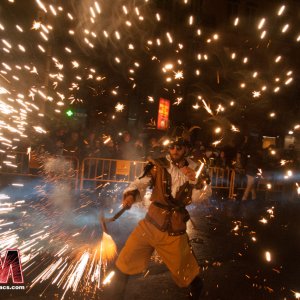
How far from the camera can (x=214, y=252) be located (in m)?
5.13

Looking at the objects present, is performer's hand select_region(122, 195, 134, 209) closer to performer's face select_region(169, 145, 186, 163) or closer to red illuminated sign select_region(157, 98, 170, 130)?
performer's face select_region(169, 145, 186, 163)

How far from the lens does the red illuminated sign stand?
563 inches

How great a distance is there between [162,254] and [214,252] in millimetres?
2364

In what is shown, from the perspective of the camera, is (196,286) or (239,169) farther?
(239,169)

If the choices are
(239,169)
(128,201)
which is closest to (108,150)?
(239,169)

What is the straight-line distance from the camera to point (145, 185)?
3244 millimetres

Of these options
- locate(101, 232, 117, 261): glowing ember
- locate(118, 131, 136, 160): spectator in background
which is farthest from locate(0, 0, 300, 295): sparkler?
locate(118, 131, 136, 160): spectator in background

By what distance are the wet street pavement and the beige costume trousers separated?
0.64 meters

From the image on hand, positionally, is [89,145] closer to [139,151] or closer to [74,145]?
[74,145]

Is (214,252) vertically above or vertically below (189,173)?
below

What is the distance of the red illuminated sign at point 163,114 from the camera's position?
46.9ft

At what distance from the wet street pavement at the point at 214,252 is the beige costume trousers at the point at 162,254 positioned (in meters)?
0.64

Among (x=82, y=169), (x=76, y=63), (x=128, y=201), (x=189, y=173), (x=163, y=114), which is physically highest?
(x=76, y=63)

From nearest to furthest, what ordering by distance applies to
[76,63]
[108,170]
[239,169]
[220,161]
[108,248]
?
[108,248] < [108,170] < [239,169] < [220,161] < [76,63]
